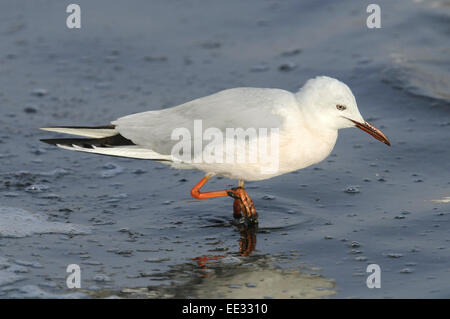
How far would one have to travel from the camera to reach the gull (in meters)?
6.02

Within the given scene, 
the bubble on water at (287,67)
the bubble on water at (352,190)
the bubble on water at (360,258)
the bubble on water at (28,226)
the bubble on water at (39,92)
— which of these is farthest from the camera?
the bubble on water at (287,67)

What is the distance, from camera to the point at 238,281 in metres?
5.41

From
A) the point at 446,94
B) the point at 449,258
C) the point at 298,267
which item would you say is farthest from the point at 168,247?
the point at 446,94

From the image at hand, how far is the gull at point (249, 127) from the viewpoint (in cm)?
602

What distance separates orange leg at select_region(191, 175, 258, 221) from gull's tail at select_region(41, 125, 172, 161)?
0.47m

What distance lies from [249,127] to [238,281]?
1224mm

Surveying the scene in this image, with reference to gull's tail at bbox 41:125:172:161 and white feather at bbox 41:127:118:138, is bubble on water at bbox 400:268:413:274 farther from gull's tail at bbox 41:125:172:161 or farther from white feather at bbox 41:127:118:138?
white feather at bbox 41:127:118:138

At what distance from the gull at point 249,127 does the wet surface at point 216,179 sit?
530 mm

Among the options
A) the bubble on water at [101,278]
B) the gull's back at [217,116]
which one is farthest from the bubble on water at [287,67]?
the bubble on water at [101,278]

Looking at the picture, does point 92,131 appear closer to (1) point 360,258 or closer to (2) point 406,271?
(1) point 360,258

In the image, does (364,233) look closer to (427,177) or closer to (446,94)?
(427,177)

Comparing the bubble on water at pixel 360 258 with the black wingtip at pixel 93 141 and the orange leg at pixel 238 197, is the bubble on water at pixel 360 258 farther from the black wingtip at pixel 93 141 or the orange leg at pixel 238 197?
the black wingtip at pixel 93 141

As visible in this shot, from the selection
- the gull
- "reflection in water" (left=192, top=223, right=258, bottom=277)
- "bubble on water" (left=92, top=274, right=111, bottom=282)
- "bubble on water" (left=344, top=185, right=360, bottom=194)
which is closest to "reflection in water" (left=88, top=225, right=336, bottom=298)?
"reflection in water" (left=192, top=223, right=258, bottom=277)

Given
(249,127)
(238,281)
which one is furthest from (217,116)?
(238,281)
